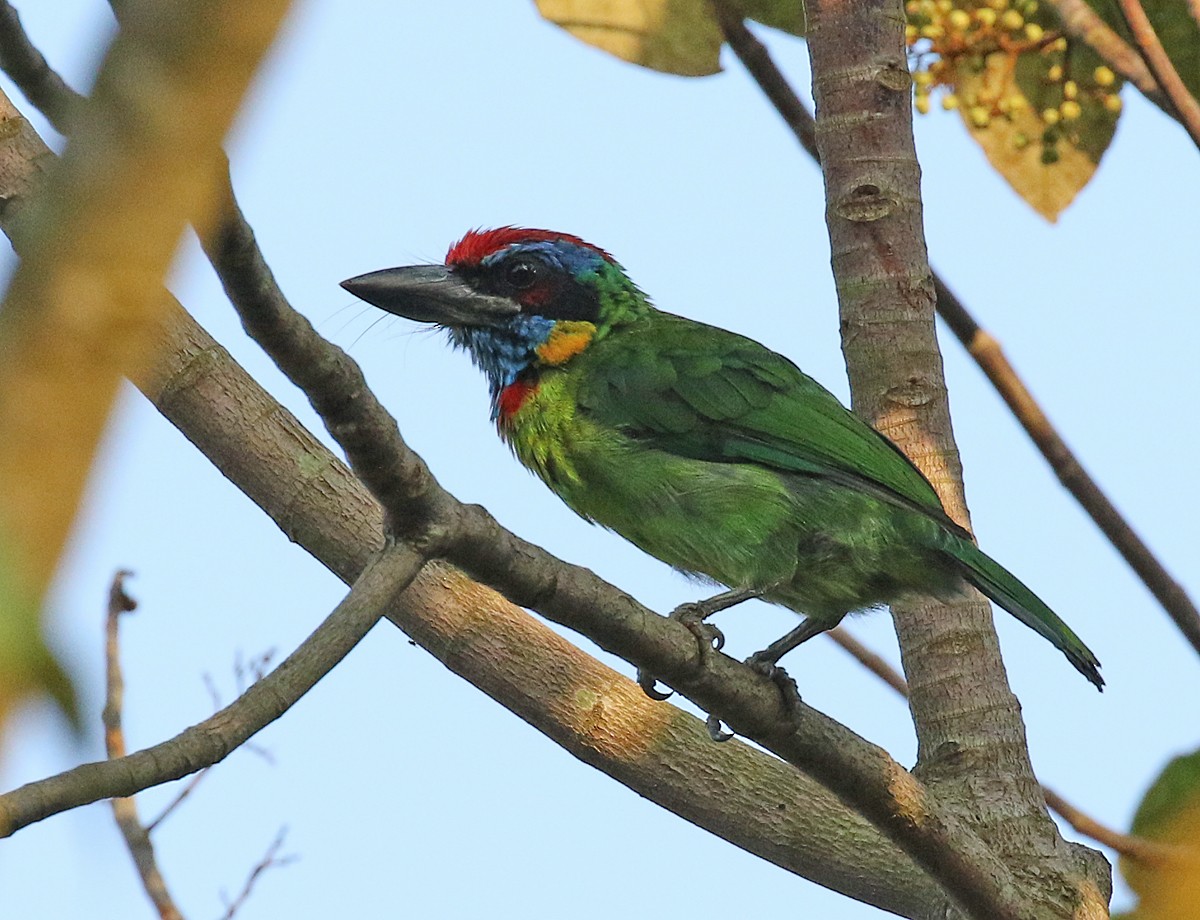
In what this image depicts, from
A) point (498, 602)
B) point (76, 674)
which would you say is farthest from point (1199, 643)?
point (76, 674)

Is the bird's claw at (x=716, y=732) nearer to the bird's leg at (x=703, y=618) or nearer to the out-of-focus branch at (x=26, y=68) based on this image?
the bird's leg at (x=703, y=618)

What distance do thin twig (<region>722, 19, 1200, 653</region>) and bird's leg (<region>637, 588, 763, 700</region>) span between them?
894mm

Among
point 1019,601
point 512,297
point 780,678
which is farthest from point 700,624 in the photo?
point 512,297

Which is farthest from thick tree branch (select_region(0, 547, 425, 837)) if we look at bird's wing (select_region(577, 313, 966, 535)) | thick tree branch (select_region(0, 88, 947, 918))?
bird's wing (select_region(577, 313, 966, 535))

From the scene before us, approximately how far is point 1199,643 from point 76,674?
135 inches

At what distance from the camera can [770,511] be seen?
12.5ft

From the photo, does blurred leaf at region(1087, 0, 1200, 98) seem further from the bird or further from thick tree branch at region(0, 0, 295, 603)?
thick tree branch at region(0, 0, 295, 603)

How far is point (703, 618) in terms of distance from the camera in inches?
135

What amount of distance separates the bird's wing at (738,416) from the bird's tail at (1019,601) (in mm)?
104

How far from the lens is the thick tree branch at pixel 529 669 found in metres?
3.44

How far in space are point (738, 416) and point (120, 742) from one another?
5.35ft

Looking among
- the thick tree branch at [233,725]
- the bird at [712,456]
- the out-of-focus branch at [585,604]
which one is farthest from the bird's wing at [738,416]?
the thick tree branch at [233,725]

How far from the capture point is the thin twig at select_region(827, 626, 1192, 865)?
3.40 metres

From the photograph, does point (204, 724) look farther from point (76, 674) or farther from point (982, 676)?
point (982, 676)
